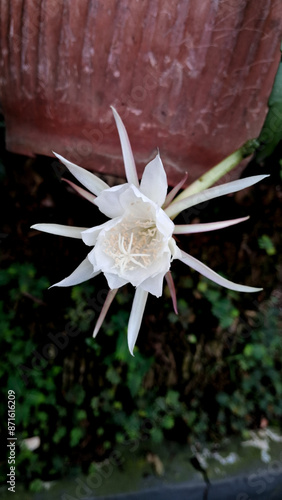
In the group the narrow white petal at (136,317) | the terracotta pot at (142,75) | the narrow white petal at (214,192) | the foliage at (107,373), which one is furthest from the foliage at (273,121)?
the foliage at (107,373)

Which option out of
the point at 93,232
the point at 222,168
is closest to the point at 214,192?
the point at 222,168

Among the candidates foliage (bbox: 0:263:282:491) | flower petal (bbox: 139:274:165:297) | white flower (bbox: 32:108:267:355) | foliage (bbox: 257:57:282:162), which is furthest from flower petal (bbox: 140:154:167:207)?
foliage (bbox: 0:263:282:491)

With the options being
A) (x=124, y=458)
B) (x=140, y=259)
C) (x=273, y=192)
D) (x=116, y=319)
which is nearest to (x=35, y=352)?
(x=116, y=319)

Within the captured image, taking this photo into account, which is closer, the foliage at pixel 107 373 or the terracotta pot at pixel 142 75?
the terracotta pot at pixel 142 75

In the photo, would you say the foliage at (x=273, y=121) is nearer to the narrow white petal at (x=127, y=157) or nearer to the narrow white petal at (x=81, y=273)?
the narrow white petal at (x=127, y=157)

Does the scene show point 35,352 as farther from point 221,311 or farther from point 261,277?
point 261,277
